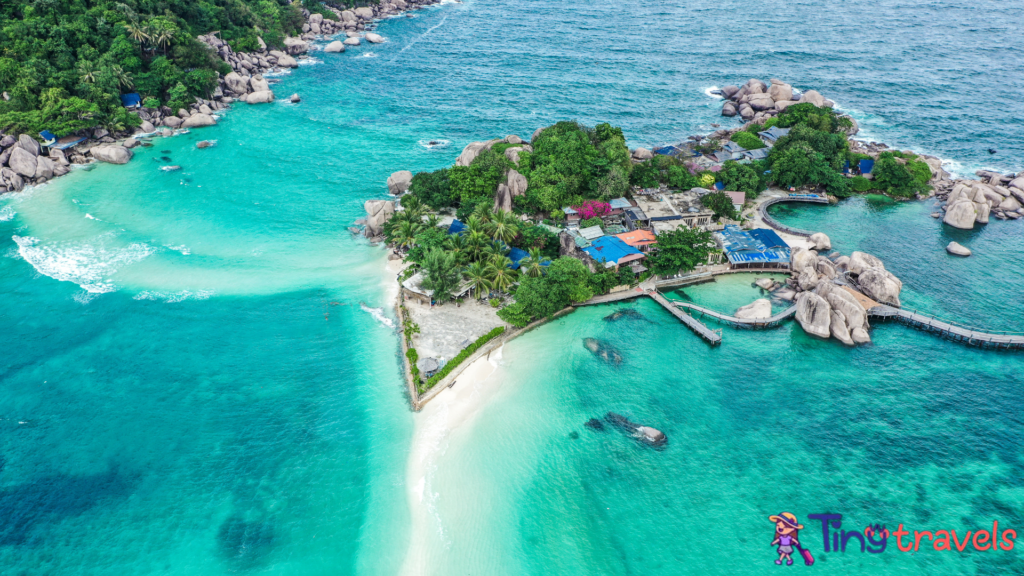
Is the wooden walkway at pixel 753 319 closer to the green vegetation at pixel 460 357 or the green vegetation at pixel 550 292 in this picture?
the green vegetation at pixel 550 292

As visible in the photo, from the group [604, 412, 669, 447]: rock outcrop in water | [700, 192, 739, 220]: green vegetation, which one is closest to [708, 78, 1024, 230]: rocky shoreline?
[700, 192, 739, 220]: green vegetation

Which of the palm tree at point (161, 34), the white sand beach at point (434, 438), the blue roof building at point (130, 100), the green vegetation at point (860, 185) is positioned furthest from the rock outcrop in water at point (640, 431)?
the palm tree at point (161, 34)

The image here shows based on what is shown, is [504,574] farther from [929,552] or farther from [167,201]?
[167,201]

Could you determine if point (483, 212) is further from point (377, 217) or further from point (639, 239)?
point (639, 239)

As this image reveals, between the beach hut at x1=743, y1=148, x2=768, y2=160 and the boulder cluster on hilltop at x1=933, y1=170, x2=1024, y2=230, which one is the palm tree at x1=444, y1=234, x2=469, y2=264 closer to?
the beach hut at x1=743, y1=148, x2=768, y2=160

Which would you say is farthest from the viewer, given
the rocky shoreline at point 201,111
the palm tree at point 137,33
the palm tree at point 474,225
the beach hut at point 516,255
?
the palm tree at point 137,33

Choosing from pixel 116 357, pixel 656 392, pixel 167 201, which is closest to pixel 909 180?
pixel 656 392
